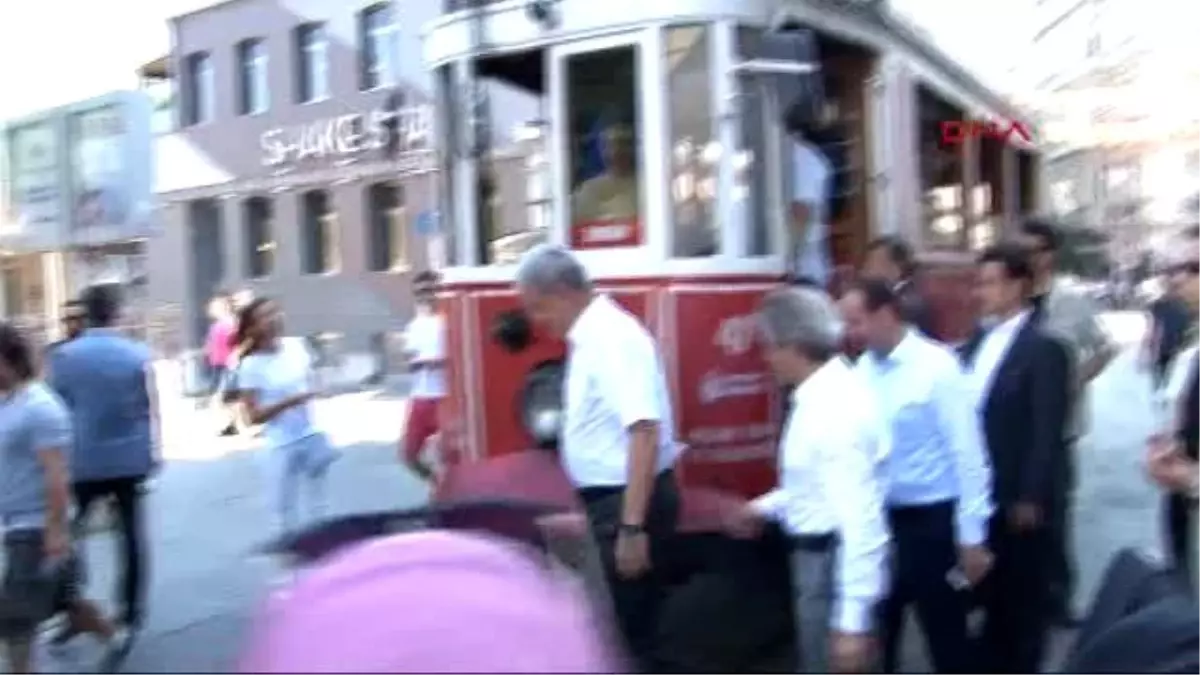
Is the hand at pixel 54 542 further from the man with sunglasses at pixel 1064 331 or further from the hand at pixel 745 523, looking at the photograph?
the man with sunglasses at pixel 1064 331

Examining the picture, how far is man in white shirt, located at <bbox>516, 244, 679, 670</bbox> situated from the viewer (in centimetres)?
531

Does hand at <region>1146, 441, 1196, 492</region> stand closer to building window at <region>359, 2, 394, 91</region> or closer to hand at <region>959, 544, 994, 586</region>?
hand at <region>959, 544, 994, 586</region>

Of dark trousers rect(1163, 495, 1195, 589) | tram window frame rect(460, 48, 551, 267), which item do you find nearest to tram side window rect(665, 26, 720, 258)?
tram window frame rect(460, 48, 551, 267)

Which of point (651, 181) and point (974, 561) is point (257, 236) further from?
point (974, 561)

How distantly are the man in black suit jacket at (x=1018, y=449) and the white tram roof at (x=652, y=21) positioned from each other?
1.68m

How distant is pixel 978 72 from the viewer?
1135cm

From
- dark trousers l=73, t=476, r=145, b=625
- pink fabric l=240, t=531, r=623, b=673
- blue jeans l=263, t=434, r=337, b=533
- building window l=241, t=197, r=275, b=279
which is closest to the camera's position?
pink fabric l=240, t=531, r=623, b=673

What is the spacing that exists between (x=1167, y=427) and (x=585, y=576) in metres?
2.33

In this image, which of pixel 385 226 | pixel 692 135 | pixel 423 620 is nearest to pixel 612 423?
pixel 692 135

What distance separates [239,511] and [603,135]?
281 inches

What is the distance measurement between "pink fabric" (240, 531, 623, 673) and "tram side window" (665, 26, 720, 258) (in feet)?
15.3

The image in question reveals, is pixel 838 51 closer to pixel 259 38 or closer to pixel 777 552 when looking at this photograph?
pixel 777 552

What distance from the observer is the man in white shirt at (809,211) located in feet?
23.9

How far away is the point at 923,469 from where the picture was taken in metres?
5.39
